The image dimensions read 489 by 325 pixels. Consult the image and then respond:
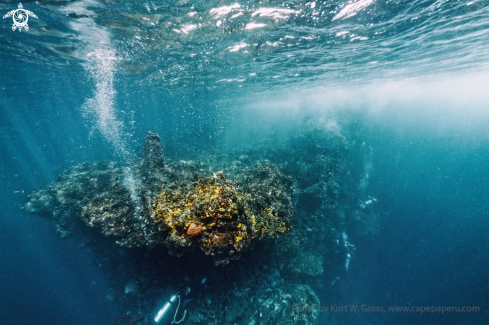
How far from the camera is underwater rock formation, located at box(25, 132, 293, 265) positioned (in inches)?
181

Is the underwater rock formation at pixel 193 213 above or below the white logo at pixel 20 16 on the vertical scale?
below

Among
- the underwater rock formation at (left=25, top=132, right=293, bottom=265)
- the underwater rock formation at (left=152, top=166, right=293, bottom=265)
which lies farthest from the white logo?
the underwater rock formation at (left=152, top=166, right=293, bottom=265)

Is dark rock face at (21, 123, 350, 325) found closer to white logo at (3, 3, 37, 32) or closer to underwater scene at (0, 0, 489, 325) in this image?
Result: underwater scene at (0, 0, 489, 325)

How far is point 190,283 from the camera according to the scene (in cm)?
749

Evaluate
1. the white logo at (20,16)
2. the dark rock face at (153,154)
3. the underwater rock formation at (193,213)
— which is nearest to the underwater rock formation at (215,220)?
the underwater rock formation at (193,213)

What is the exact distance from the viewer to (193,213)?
16.1ft

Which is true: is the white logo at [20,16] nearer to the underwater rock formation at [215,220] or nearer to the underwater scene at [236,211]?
the underwater scene at [236,211]

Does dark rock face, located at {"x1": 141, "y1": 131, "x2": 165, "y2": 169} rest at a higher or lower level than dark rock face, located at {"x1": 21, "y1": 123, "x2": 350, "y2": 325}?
higher

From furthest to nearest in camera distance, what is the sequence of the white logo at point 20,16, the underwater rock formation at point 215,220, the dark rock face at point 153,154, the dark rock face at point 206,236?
the dark rock face at point 153,154, the white logo at point 20,16, the dark rock face at point 206,236, the underwater rock formation at point 215,220

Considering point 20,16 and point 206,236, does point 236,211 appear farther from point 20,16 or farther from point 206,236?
point 20,16

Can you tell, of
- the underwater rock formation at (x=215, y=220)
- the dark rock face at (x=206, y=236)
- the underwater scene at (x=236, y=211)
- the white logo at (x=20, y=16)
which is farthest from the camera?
the white logo at (x=20, y=16)

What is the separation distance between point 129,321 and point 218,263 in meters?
8.09

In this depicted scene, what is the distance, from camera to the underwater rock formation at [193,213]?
4.59 m

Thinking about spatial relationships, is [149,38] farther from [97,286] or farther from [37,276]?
[37,276]
